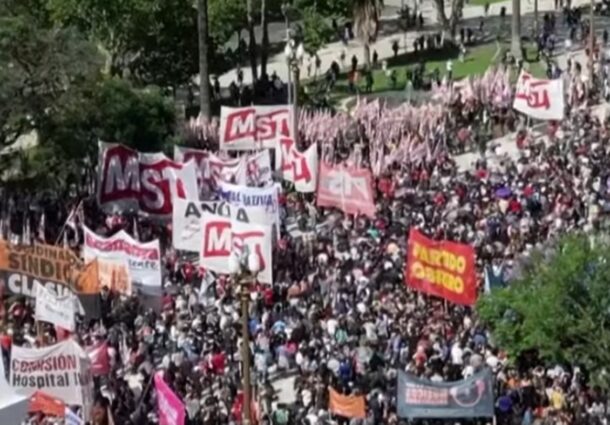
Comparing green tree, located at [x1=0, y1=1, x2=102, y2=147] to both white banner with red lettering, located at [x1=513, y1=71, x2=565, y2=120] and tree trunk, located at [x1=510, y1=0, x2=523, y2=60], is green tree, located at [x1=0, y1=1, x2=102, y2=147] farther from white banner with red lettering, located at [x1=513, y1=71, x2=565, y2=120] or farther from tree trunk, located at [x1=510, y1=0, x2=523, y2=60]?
tree trunk, located at [x1=510, y1=0, x2=523, y2=60]

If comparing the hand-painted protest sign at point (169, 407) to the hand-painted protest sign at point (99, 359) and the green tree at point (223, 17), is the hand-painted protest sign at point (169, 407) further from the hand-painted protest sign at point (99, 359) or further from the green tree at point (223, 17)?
the green tree at point (223, 17)

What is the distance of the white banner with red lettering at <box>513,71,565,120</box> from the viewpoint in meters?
44.5

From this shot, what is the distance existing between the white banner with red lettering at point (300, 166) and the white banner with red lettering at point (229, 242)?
6.41m

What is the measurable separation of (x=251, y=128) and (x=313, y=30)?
16.4 meters

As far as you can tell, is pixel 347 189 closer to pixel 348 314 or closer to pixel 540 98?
pixel 348 314

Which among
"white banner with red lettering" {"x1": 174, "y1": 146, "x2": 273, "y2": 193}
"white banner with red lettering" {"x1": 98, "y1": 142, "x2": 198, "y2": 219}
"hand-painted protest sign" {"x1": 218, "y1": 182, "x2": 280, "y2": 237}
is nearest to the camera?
"hand-painted protest sign" {"x1": 218, "y1": 182, "x2": 280, "y2": 237}

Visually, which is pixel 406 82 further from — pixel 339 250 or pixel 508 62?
pixel 339 250

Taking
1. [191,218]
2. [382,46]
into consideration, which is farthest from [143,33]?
[191,218]

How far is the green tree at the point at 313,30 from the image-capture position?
197ft

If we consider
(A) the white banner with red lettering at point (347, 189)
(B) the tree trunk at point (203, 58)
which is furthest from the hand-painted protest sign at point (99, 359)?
(B) the tree trunk at point (203, 58)

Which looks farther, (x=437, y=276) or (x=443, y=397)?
(x=437, y=276)

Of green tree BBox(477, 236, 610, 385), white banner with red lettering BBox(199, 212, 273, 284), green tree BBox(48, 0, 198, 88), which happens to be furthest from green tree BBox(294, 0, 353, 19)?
green tree BBox(477, 236, 610, 385)

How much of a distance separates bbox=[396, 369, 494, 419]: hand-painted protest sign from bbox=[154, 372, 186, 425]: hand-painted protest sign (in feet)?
12.0

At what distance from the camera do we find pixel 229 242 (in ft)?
106
